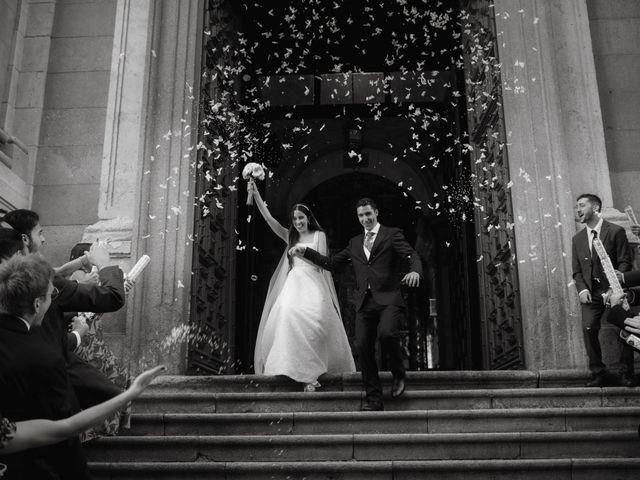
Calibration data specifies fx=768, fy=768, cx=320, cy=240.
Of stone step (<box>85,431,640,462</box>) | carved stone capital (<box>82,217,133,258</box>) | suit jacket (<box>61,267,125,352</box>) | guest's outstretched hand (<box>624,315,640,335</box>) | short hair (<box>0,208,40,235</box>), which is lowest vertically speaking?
stone step (<box>85,431,640,462</box>)

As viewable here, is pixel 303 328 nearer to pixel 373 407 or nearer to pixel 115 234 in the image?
pixel 373 407

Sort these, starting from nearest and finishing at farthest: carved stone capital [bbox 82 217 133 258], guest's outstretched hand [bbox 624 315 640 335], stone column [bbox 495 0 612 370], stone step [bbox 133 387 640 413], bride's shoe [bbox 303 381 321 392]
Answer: guest's outstretched hand [bbox 624 315 640 335], stone step [bbox 133 387 640 413], bride's shoe [bbox 303 381 321 392], stone column [bbox 495 0 612 370], carved stone capital [bbox 82 217 133 258]

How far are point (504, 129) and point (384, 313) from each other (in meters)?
3.11

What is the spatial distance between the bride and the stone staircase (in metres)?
0.19

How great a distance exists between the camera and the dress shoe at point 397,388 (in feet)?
20.9

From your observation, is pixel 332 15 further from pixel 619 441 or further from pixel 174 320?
pixel 619 441

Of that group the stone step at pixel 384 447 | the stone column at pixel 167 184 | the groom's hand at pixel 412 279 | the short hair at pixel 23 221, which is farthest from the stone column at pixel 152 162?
the short hair at pixel 23 221


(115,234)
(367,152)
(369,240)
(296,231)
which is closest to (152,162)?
(115,234)

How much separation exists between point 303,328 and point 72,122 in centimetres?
408

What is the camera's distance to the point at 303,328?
7.28 m

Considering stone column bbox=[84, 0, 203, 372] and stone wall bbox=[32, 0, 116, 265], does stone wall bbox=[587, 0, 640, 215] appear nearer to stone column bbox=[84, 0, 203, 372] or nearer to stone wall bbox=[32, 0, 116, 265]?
stone column bbox=[84, 0, 203, 372]

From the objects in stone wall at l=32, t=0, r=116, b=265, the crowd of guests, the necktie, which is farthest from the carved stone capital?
the crowd of guests

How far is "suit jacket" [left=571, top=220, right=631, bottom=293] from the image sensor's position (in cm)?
703

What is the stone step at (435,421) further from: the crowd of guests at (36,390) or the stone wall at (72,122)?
the stone wall at (72,122)
